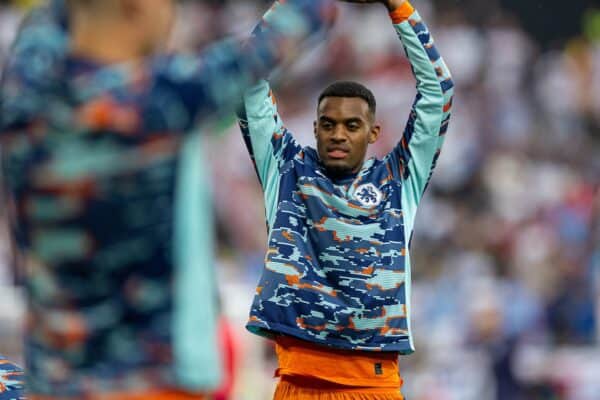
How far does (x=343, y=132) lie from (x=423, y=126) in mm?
305

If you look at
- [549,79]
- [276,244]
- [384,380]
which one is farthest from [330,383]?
[549,79]

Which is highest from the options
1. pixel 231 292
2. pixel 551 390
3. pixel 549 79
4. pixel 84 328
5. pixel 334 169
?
pixel 549 79

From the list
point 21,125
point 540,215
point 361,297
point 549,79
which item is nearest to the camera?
point 21,125

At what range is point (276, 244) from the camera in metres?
4.55

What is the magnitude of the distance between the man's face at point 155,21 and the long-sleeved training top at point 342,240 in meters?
1.98

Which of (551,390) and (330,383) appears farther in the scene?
(551,390)

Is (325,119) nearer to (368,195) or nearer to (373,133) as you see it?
(373,133)

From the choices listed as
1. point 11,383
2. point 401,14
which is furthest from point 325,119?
point 11,383

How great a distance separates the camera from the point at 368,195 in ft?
15.3

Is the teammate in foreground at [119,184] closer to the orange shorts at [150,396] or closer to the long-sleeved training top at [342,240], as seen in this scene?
the orange shorts at [150,396]

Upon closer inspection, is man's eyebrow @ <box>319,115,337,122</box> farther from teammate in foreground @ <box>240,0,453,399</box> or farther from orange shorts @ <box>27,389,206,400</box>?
orange shorts @ <box>27,389,206,400</box>

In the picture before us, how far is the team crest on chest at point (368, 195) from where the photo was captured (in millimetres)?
4629

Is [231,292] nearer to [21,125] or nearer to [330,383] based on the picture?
[330,383]

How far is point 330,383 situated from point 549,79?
37.0ft
